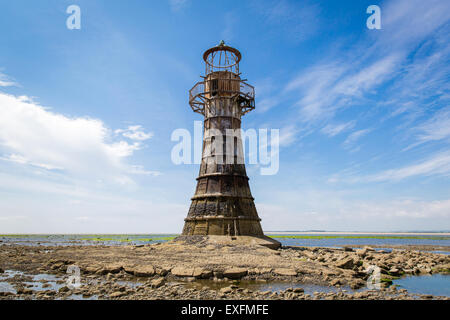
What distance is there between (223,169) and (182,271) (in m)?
11.8

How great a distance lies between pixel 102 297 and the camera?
30.5ft

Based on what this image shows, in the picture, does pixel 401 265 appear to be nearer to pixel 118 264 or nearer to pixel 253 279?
pixel 253 279

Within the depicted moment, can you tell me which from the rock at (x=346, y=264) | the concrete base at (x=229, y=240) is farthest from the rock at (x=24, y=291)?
the rock at (x=346, y=264)

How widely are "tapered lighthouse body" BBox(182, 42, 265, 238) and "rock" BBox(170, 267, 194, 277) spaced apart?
861 centimetres

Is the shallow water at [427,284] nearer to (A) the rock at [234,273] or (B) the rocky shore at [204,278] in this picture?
(B) the rocky shore at [204,278]

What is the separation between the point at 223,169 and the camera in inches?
918

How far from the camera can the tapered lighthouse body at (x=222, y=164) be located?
21.8 metres

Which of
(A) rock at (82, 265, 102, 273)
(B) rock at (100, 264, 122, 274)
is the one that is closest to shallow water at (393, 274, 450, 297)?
(B) rock at (100, 264, 122, 274)
